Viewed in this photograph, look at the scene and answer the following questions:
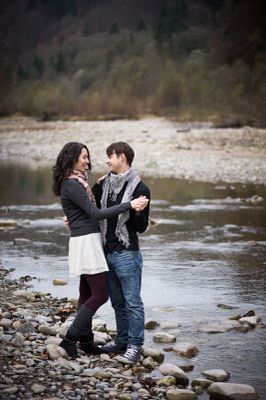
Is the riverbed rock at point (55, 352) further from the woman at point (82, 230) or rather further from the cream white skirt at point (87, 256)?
the cream white skirt at point (87, 256)

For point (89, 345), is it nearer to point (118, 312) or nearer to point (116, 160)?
point (118, 312)

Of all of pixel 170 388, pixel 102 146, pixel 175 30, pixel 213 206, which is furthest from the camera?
pixel 175 30

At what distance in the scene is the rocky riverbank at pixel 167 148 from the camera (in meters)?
22.8

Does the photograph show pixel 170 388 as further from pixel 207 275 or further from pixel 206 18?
pixel 206 18

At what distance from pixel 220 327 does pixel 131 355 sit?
1.49m

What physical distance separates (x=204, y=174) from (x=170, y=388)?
57.5 ft

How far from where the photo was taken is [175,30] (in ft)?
313

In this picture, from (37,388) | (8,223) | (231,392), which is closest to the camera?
(37,388)

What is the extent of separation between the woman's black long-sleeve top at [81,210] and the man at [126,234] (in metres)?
0.14

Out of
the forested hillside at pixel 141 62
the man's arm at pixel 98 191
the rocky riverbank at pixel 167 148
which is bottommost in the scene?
the man's arm at pixel 98 191

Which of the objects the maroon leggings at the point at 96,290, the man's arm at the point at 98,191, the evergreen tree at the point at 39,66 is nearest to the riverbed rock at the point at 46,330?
the maroon leggings at the point at 96,290

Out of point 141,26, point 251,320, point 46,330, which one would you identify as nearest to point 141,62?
point 141,26

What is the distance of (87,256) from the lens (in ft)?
17.2

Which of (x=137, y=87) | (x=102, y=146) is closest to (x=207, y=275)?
(x=102, y=146)
